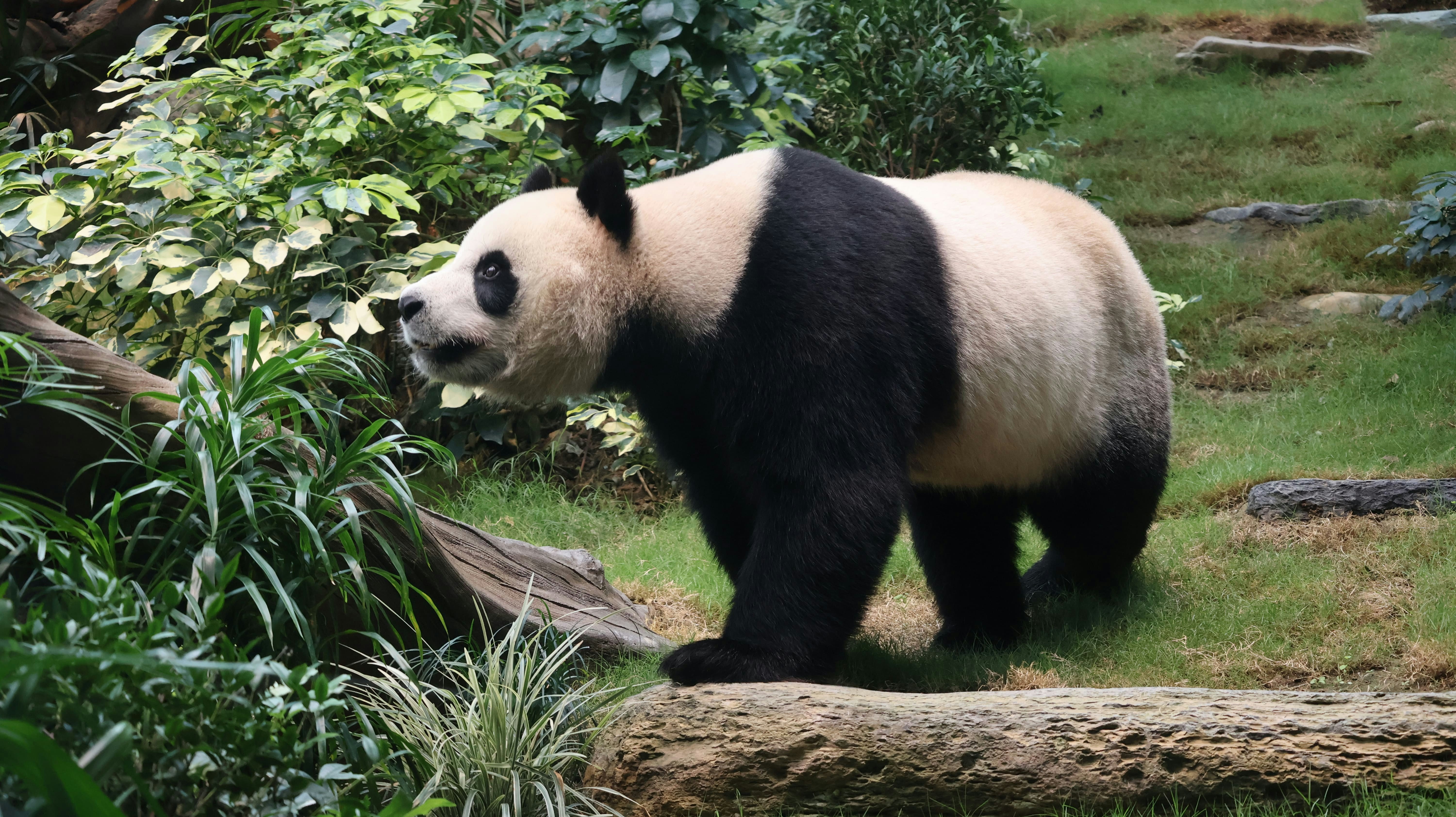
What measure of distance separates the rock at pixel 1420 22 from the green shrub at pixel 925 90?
→ 874 centimetres

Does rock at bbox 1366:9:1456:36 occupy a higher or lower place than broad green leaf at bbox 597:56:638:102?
lower

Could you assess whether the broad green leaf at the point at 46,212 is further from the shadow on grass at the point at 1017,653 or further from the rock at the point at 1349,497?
the rock at the point at 1349,497

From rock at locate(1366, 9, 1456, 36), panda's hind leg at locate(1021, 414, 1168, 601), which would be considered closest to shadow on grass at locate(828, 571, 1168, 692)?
panda's hind leg at locate(1021, 414, 1168, 601)

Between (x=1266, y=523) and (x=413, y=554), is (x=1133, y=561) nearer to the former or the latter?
(x=1266, y=523)

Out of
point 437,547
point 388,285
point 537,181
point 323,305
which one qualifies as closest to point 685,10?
point 388,285

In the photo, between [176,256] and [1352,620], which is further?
[176,256]

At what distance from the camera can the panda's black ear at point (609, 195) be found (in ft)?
10.9

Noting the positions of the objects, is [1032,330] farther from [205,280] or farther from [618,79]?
[205,280]

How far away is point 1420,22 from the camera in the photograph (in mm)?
13750

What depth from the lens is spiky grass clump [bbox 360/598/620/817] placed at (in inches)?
107

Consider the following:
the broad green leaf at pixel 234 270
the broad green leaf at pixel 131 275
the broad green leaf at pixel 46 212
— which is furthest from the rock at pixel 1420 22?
the broad green leaf at pixel 46 212

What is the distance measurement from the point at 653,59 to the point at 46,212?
3077 mm

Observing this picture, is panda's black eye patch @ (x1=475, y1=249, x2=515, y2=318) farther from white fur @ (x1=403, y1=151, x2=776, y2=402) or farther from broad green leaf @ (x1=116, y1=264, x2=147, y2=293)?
broad green leaf @ (x1=116, y1=264, x2=147, y2=293)

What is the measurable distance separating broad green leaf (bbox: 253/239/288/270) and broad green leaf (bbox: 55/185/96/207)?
0.78 m
